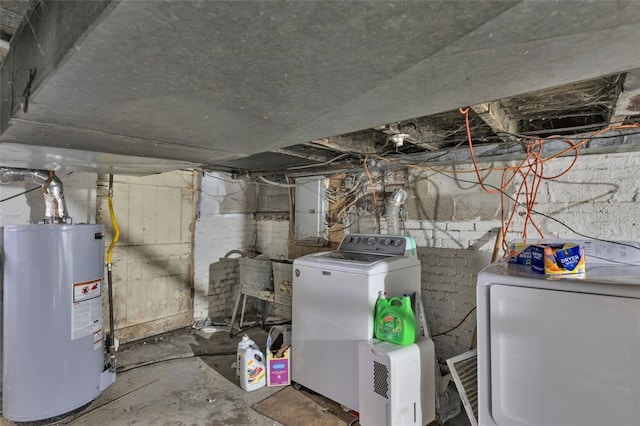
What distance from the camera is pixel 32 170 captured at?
2.37 m

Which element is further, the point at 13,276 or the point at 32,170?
the point at 32,170

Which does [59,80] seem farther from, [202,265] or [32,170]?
[202,265]

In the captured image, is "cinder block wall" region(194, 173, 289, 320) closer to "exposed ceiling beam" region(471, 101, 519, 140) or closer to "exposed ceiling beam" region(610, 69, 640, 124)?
"exposed ceiling beam" region(471, 101, 519, 140)

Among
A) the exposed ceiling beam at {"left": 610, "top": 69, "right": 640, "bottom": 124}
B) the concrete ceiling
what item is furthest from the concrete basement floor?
the exposed ceiling beam at {"left": 610, "top": 69, "right": 640, "bottom": 124}

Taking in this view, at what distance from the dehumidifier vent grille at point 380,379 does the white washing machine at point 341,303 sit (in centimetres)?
21

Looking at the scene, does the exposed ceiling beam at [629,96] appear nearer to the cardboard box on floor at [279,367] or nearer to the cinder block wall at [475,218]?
the cinder block wall at [475,218]

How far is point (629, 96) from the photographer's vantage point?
4.98ft

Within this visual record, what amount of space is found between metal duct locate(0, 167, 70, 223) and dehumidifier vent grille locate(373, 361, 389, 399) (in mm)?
Answer: 2489

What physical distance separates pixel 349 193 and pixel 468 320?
1652 millimetres

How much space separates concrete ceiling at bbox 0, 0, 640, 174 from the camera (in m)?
0.66

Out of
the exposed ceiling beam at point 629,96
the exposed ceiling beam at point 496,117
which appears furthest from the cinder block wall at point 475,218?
the exposed ceiling beam at point 629,96

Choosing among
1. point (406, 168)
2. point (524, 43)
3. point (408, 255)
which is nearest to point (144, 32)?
point (524, 43)

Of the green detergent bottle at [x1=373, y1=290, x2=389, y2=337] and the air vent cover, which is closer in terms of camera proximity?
the air vent cover

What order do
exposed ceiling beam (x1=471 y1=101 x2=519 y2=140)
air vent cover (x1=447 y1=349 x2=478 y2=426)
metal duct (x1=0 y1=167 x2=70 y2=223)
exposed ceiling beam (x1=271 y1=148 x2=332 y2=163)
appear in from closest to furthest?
exposed ceiling beam (x1=471 y1=101 x2=519 y2=140) → air vent cover (x1=447 y1=349 x2=478 y2=426) → metal duct (x1=0 y1=167 x2=70 y2=223) → exposed ceiling beam (x1=271 y1=148 x2=332 y2=163)
